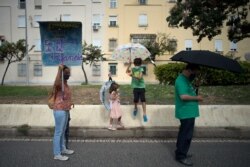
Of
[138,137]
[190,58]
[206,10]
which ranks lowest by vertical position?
[138,137]

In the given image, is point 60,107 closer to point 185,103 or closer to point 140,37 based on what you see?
point 185,103

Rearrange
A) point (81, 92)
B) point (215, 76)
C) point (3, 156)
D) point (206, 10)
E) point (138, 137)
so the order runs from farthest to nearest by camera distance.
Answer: point (215, 76) → point (206, 10) → point (81, 92) → point (138, 137) → point (3, 156)

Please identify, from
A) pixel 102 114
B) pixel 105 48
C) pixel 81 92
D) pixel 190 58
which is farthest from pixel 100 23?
pixel 190 58

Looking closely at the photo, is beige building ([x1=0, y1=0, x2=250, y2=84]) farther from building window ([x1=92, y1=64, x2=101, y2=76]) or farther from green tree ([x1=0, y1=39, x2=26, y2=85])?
green tree ([x1=0, y1=39, x2=26, y2=85])

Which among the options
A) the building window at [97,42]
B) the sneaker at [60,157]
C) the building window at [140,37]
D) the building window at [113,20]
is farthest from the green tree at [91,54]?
the sneaker at [60,157]

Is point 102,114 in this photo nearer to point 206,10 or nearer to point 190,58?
point 190,58

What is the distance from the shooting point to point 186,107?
7879 mm

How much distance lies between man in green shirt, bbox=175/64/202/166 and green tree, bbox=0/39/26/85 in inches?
1729

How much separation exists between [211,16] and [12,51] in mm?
36732

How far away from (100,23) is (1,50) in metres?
12.4

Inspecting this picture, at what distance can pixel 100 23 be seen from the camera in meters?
54.6

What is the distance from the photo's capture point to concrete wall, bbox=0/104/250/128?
35.6 feet

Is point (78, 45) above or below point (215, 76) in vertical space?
above

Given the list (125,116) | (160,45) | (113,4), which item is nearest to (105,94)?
(125,116)
